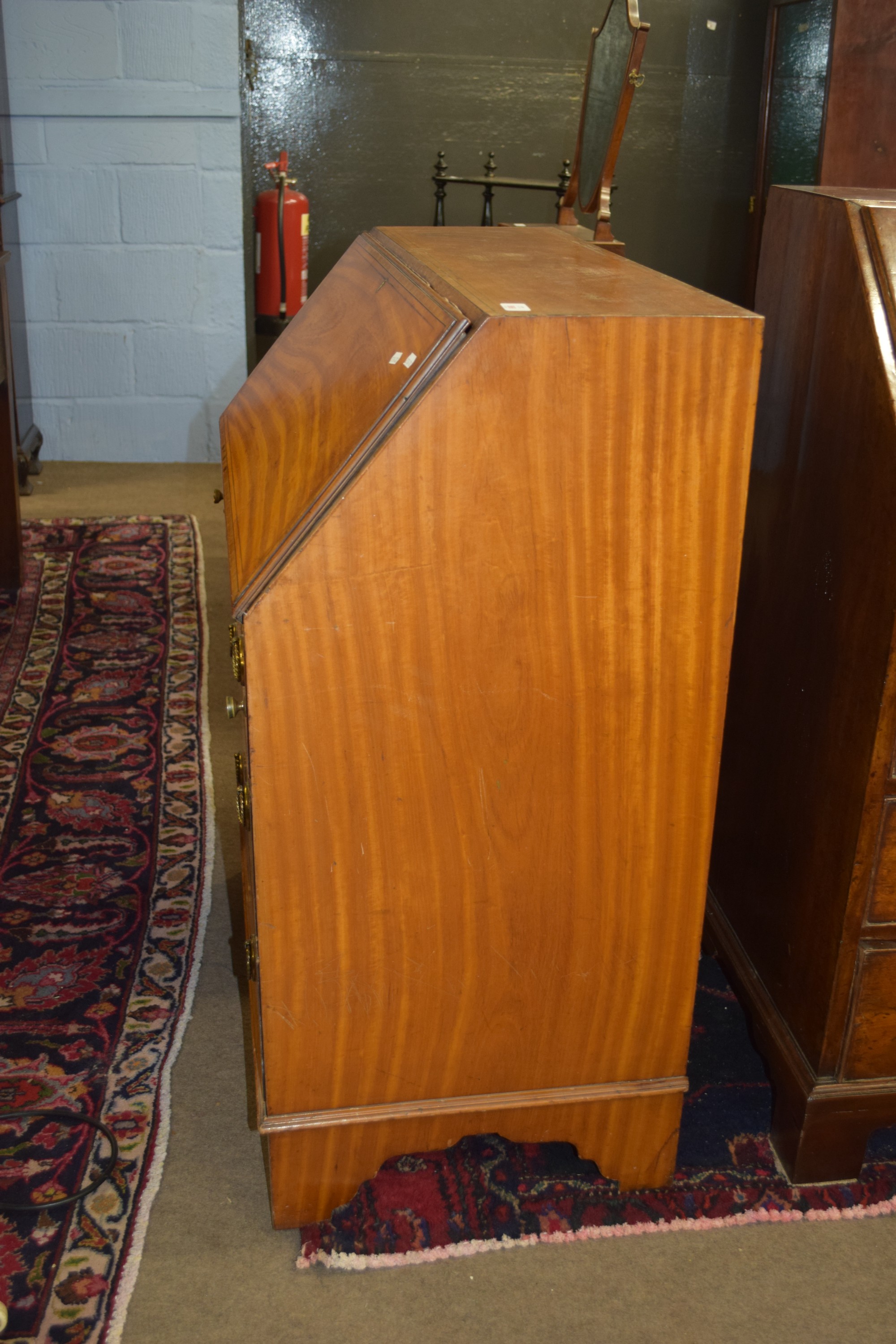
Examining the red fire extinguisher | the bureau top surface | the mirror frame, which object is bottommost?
the red fire extinguisher

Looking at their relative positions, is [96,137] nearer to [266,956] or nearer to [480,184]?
[480,184]

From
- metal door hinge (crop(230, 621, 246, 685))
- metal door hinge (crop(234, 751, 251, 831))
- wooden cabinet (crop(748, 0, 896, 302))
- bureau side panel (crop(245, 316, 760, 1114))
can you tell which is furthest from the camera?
wooden cabinet (crop(748, 0, 896, 302))

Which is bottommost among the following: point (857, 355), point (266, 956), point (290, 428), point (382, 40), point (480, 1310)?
point (480, 1310)

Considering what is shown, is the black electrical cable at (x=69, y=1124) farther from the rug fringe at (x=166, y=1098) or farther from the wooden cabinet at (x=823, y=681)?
the wooden cabinet at (x=823, y=681)

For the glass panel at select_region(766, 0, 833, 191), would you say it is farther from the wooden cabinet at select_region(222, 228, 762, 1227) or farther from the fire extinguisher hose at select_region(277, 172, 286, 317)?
the wooden cabinet at select_region(222, 228, 762, 1227)

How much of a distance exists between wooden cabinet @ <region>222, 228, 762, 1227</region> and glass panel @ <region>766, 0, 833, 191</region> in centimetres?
372

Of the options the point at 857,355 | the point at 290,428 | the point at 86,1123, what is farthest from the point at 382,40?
the point at 86,1123

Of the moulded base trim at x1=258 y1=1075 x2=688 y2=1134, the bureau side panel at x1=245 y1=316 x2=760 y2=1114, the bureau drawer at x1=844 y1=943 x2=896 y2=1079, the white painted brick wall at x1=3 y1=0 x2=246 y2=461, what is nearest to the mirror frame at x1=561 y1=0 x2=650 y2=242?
the bureau side panel at x1=245 y1=316 x2=760 y2=1114

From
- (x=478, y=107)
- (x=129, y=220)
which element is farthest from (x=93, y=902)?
(x=478, y=107)

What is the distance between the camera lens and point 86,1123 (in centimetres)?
175

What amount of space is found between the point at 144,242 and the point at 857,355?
13.5 ft

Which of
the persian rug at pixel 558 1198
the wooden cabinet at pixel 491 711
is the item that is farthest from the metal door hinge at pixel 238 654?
the persian rug at pixel 558 1198

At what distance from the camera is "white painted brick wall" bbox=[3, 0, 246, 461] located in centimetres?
461

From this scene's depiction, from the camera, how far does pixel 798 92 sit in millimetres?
4910
